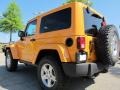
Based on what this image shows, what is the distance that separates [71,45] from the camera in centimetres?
471

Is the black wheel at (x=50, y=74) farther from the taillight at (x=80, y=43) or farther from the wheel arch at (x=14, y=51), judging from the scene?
the wheel arch at (x=14, y=51)

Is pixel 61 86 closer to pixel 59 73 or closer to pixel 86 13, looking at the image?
pixel 59 73

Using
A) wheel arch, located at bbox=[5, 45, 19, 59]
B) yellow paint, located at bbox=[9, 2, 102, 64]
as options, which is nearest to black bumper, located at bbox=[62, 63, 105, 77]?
yellow paint, located at bbox=[9, 2, 102, 64]

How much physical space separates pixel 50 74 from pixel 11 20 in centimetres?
2738

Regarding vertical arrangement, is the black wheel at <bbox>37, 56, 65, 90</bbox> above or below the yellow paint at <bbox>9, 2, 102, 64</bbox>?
below

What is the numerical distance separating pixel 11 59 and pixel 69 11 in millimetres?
3949

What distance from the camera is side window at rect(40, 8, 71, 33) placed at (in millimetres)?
4984

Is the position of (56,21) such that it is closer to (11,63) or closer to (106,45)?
(106,45)

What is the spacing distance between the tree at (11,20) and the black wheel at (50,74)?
87.5 feet

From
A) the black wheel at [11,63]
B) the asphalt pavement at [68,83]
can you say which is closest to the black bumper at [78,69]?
the asphalt pavement at [68,83]

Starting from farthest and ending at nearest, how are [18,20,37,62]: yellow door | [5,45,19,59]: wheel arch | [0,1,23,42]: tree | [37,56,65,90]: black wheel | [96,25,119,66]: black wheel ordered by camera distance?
[0,1,23,42]: tree, [5,45,19,59]: wheel arch, [18,20,37,62]: yellow door, [37,56,65,90]: black wheel, [96,25,119,66]: black wheel

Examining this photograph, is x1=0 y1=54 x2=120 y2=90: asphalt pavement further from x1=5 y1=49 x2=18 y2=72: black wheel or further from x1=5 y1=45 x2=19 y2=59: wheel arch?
x1=5 y1=49 x2=18 y2=72: black wheel

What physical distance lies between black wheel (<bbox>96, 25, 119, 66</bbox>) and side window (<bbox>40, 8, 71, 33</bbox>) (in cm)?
80

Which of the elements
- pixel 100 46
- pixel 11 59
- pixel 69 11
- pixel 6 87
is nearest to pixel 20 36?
pixel 11 59
